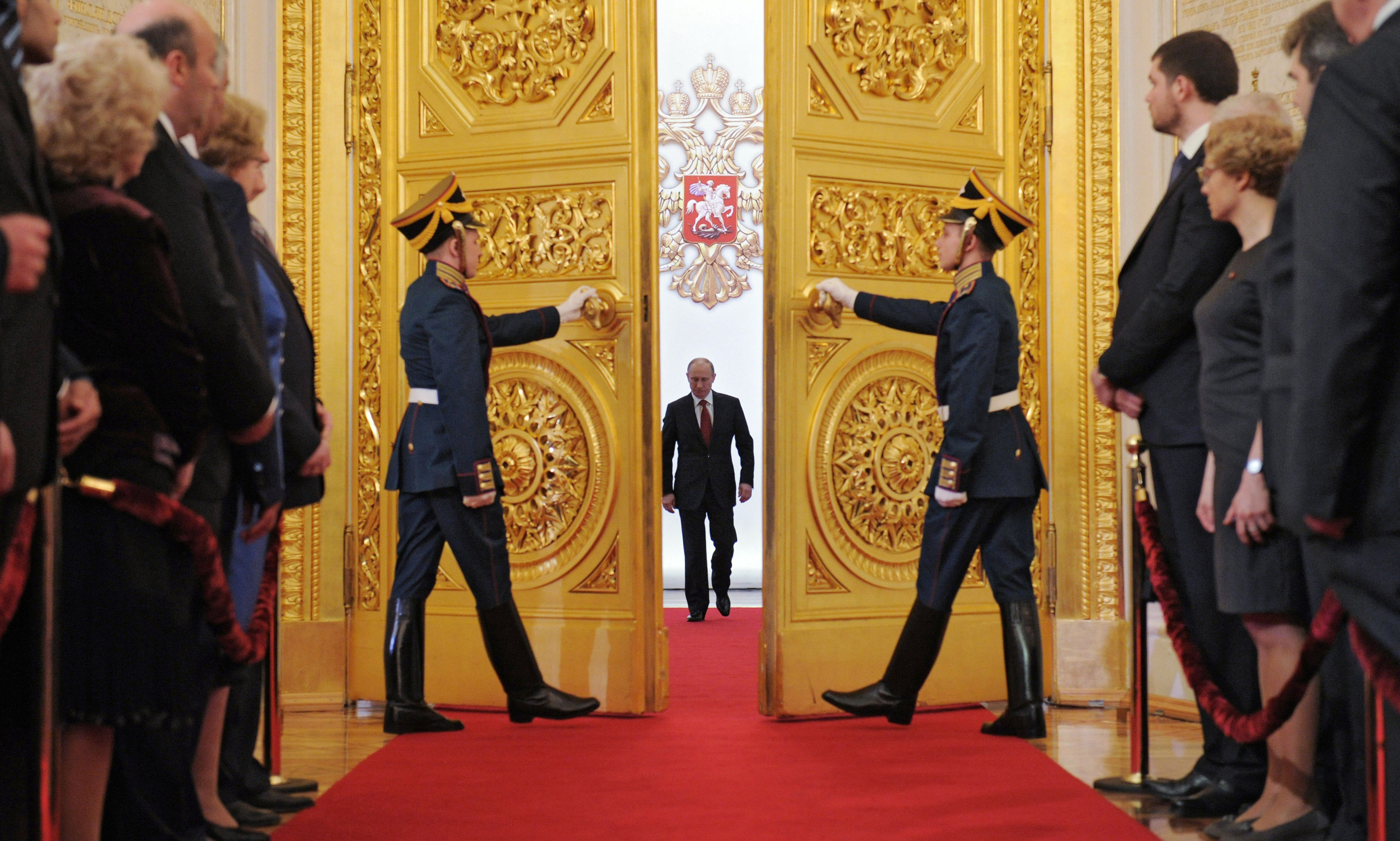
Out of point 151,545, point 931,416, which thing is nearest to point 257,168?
point 151,545

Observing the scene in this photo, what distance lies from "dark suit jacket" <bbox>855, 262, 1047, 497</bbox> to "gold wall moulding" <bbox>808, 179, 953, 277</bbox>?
546 mm

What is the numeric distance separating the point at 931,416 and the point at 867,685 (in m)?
0.99

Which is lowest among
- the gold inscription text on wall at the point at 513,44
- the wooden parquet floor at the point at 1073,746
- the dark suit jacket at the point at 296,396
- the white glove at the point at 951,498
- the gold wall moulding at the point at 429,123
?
the wooden parquet floor at the point at 1073,746

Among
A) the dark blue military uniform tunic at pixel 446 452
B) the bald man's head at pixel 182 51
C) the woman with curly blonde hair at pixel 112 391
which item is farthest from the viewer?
the dark blue military uniform tunic at pixel 446 452

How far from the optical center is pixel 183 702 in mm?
2029

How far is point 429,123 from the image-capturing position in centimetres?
465

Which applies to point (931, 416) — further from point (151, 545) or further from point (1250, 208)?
point (151, 545)

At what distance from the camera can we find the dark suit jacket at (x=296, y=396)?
114 inches

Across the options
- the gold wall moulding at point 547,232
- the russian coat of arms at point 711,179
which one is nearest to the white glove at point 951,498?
the gold wall moulding at point 547,232

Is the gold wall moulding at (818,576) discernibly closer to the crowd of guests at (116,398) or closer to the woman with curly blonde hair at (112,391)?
the crowd of guests at (116,398)

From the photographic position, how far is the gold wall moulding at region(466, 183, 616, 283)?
4.46 m

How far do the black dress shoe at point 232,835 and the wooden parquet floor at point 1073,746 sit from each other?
0.59m

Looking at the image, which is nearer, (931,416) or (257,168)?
(257,168)

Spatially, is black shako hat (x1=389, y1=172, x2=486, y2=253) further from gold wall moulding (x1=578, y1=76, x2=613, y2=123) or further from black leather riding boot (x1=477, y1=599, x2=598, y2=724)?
black leather riding boot (x1=477, y1=599, x2=598, y2=724)
